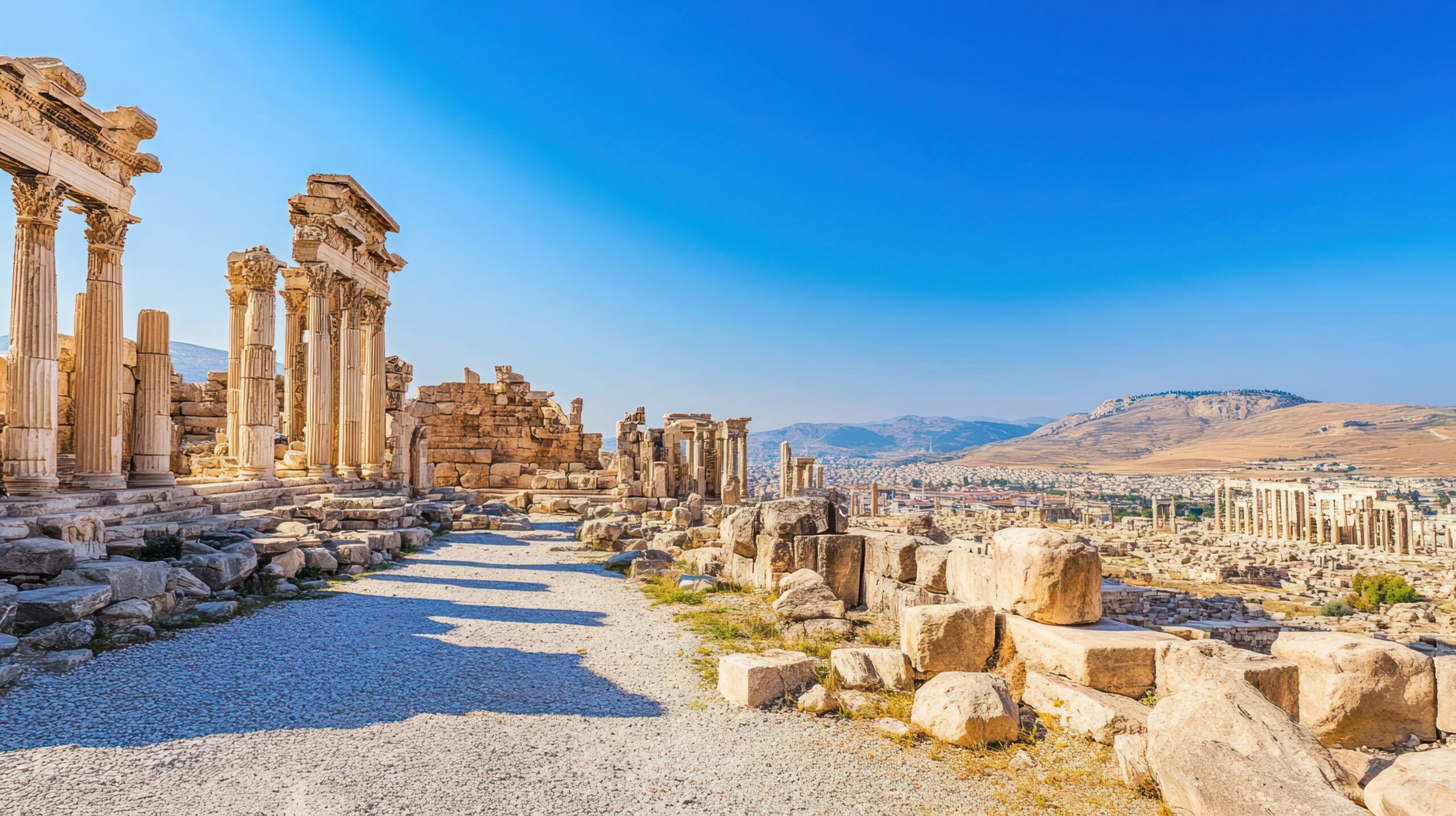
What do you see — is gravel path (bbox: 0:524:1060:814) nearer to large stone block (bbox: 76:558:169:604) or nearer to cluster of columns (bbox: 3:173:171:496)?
large stone block (bbox: 76:558:169:604)

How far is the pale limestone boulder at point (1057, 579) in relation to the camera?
19.7 feet

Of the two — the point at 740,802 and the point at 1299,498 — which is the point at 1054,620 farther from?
the point at 1299,498

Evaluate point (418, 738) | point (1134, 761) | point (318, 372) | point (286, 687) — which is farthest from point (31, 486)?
point (1134, 761)

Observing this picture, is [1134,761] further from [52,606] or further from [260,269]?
[260,269]

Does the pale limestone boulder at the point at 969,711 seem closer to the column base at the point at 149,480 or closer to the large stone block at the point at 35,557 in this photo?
the large stone block at the point at 35,557

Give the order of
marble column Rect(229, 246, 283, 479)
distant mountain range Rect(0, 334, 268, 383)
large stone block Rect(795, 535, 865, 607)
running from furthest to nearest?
distant mountain range Rect(0, 334, 268, 383) < marble column Rect(229, 246, 283, 479) < large stone block Rect(795, 535, 865, 607)

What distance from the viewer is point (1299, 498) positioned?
5416 centimetres

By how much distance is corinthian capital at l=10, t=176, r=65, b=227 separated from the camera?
35.2 ft

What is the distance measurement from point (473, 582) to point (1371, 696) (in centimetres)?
1008

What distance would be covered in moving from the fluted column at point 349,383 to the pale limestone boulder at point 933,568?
592 inches

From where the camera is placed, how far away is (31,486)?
10.6 m

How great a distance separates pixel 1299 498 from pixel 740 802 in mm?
65187

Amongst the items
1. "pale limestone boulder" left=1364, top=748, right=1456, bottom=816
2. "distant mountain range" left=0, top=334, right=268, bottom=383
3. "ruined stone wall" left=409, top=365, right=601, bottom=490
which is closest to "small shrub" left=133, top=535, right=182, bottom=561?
"pale limestone boulder" left=1364, top=748, right=1456, bottom=816

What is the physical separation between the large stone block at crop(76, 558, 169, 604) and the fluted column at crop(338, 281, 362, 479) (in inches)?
435
